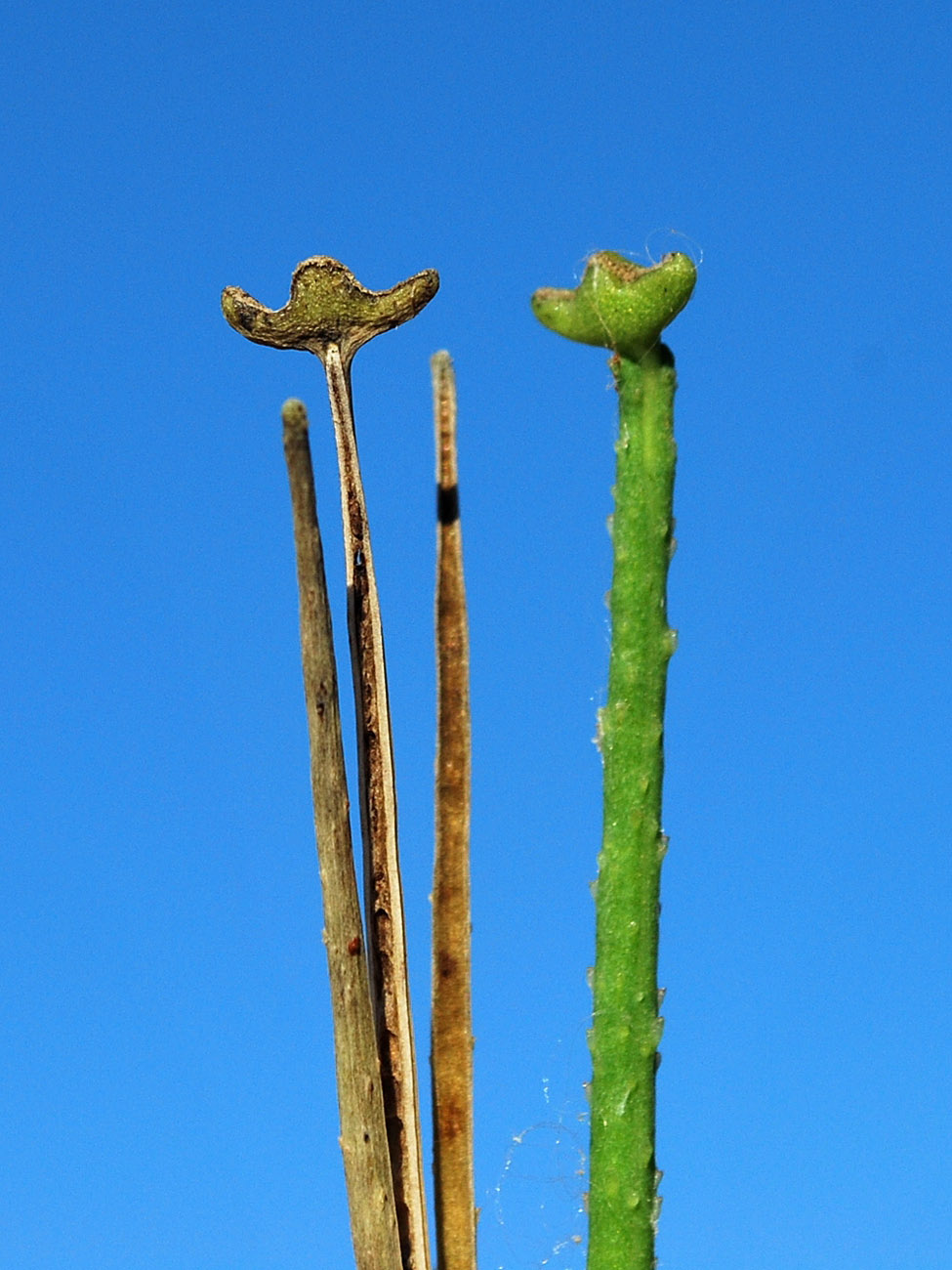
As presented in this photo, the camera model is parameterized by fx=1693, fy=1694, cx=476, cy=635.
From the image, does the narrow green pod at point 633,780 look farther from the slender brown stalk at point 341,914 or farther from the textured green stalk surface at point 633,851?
the slender brown stalk at point 341,914

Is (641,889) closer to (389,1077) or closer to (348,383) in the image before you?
(389,1077)

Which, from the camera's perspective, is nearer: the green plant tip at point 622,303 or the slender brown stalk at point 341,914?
the slender brown stalk at point 341,914

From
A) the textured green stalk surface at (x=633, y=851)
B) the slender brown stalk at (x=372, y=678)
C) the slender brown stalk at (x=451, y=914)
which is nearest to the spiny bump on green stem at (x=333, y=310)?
the slender brown stalk at (x=372, y=678)

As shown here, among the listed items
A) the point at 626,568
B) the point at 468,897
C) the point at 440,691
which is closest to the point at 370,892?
the point at 468,897

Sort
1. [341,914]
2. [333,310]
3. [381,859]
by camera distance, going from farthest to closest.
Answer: [333,310] → [381,859] → [341,914]

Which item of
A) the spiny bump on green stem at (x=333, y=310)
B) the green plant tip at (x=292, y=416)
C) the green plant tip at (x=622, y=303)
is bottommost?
the green plant tip at (x=292, y=416)

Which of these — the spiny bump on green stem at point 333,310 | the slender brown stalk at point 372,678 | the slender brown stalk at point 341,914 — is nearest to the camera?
the slender brown stalk at point 341,914

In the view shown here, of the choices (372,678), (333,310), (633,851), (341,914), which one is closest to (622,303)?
(333,310)

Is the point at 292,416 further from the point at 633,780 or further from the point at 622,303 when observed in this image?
the point at 633,780
